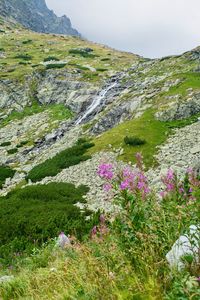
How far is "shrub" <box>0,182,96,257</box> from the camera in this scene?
14.7 m

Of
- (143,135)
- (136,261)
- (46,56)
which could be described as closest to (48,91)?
(46,56)

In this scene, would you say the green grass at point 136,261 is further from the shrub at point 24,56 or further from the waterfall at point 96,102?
the shrub at point 24,56

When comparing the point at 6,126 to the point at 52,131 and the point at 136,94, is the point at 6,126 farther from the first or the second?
the point at 136,94

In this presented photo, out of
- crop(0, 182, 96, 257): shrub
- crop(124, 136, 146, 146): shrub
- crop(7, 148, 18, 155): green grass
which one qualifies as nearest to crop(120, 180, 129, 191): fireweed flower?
crop(0, 182, 96, 257): shrub

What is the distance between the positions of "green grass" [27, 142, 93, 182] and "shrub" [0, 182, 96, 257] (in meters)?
3.47

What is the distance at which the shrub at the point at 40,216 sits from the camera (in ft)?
48.3

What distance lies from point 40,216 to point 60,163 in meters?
11.1

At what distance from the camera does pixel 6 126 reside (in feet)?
157

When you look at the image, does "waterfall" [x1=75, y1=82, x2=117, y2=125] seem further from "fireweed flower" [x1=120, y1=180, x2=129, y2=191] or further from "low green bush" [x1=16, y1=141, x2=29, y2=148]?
"fireweed flower" [x1=120, y1=180, x2=129, y2=191]

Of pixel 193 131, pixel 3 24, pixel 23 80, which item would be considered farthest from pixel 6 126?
pixel 3 24

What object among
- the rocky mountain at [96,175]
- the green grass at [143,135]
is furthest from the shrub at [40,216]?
the green grass at [143,135]

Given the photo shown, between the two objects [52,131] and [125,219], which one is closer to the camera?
[125,219]

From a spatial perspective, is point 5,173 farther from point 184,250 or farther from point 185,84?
point 184,250

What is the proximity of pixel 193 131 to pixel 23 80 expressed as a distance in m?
37.4
